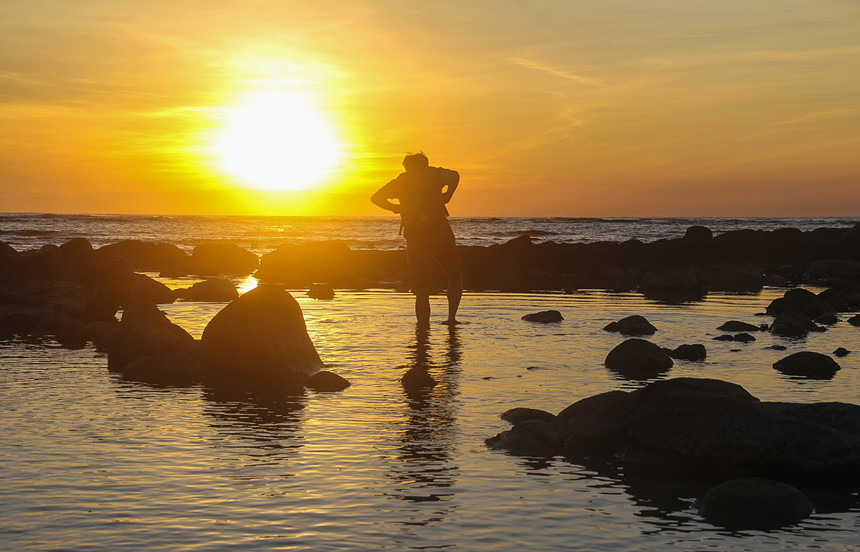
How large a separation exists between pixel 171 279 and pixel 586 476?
25206 mm

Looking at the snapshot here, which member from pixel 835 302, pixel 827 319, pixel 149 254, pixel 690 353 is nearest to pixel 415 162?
pixel 690 353

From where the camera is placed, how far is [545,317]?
1627 cm

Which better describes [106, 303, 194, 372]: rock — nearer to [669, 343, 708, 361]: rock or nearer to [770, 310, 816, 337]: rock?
[669, 343, 708, 361]: rock

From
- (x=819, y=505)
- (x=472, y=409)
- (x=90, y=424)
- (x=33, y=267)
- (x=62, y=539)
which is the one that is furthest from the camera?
(x=33, y=267)

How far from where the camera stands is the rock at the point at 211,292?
67.2 feet

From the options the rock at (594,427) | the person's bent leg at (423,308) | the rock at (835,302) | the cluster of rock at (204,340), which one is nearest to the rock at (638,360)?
the rock at (594,427)

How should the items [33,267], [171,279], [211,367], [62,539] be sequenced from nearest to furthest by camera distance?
[62,539]
[211,367]
[33,267]
[171,279]

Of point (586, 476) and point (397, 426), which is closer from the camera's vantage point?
point (586, 476)

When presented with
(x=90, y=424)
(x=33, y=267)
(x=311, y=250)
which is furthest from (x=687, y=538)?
(x=311, y=250)

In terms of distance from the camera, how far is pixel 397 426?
25.5 ft

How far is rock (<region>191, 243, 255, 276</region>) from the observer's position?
37906mm

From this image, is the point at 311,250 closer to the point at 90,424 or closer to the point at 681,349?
the point at 681,349

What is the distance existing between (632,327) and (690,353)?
115 inches

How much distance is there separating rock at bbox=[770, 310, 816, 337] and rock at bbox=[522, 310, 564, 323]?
3650 millimetres
